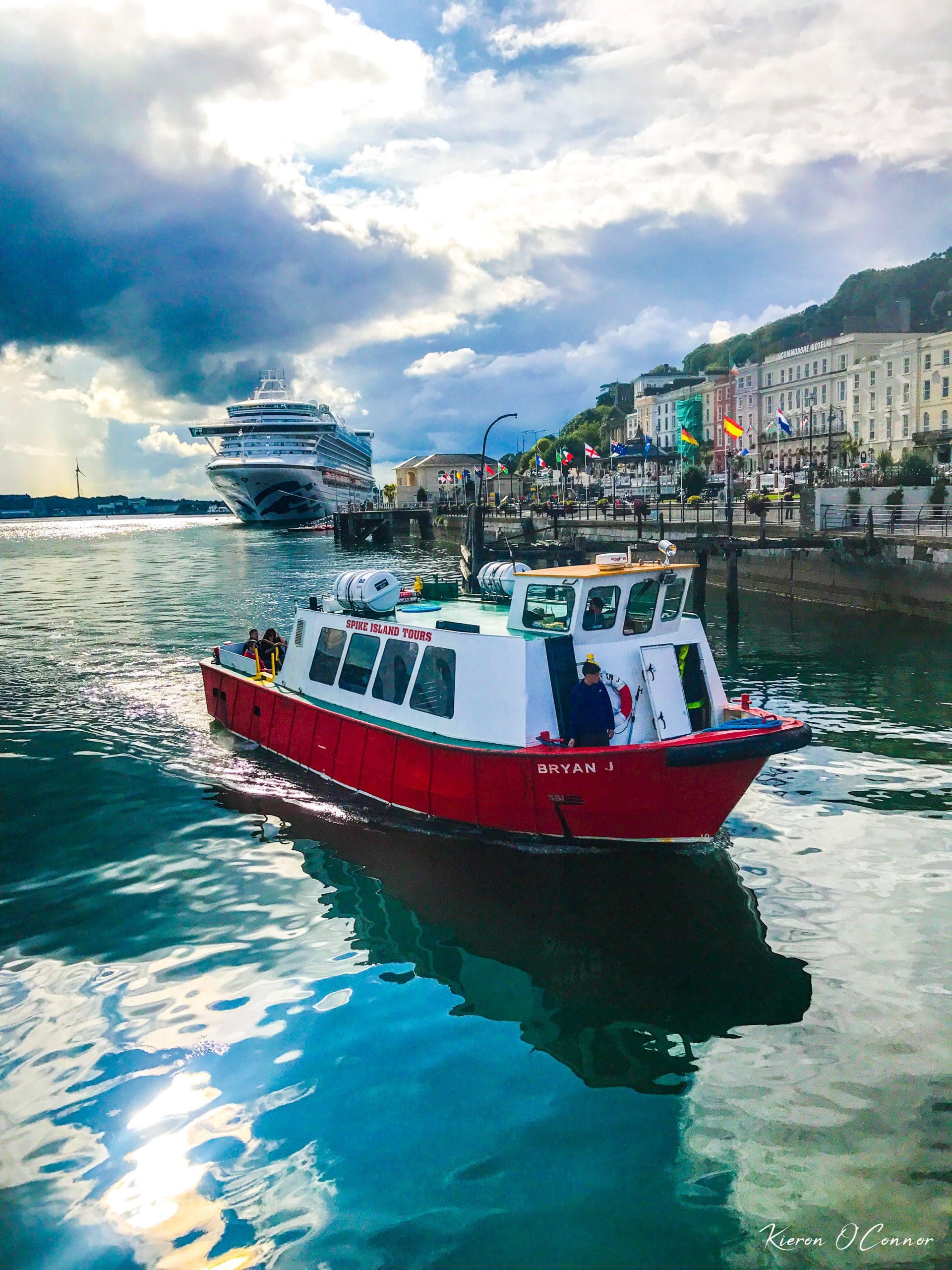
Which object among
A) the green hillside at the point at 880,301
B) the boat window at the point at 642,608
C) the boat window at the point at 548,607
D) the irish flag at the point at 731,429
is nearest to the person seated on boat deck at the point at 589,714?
the boat window at the point at 548,607

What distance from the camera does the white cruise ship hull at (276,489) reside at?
124750 mm

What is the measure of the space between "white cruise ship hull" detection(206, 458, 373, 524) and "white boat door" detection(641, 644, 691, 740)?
118m

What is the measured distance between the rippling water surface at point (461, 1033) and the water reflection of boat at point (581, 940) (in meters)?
0.04

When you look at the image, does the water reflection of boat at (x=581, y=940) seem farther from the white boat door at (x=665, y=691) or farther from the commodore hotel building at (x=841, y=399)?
the commodore hotel building at (x=841, y=399)

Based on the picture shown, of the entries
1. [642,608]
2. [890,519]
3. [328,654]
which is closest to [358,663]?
[328,654]

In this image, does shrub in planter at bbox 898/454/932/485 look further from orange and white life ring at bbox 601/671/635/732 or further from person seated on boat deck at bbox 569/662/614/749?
person seated on boat deck at bbox 569/662/614/749

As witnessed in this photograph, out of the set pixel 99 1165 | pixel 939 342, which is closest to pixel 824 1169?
pixel 99 1165

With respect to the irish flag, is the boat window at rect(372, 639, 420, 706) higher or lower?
lower

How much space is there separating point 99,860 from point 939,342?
283ft

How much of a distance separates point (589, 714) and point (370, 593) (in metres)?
5.21

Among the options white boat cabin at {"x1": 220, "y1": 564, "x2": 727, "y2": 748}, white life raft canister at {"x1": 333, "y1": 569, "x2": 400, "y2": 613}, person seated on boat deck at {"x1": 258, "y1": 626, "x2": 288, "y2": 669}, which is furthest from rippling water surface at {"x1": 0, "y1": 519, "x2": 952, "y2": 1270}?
white life raft canister at {"x1": 333, "y1": 569, "x2": 400, "y2": 613}

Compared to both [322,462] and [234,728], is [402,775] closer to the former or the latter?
[234,728]

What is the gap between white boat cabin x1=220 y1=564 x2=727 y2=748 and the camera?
40.1 feet

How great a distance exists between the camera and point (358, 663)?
1505 centimetres
